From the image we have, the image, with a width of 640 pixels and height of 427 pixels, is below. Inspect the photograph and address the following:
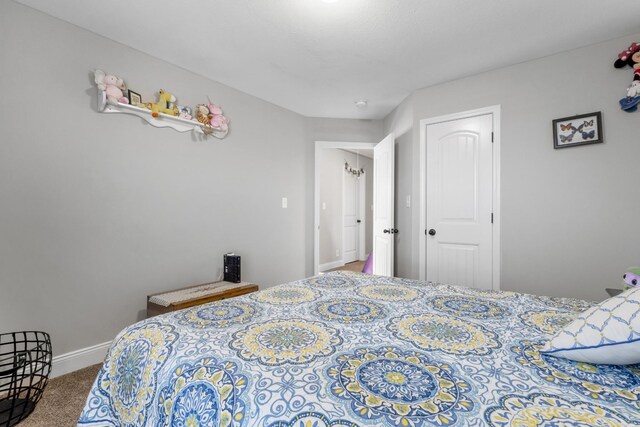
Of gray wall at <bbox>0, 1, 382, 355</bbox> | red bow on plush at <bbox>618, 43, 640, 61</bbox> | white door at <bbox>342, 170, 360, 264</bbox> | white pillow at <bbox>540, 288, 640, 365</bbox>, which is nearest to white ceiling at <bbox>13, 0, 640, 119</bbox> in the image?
red bow on plush at <bbox>618, 43, 640, 61</bbox>

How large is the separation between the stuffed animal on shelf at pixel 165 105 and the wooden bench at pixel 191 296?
144 cm

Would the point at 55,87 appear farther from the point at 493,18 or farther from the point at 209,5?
the point at 493,18

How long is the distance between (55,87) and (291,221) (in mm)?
2496

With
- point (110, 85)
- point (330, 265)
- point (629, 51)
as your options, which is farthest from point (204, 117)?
point (330, 265)

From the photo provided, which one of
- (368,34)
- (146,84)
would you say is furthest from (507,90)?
(146,84)

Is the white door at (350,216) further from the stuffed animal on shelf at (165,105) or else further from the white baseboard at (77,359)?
the white baseboard at (77,359)


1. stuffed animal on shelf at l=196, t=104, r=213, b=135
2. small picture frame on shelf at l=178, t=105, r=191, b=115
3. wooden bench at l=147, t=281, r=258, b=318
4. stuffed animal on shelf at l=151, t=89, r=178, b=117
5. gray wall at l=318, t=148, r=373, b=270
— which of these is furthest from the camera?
gray wall at l=318, t=148, r=373, b=270

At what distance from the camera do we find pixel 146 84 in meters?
2.47

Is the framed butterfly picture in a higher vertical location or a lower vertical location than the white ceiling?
lower

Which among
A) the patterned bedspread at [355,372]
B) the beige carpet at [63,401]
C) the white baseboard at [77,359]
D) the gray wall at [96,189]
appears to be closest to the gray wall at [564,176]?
the patterned bedspread at [355,372]

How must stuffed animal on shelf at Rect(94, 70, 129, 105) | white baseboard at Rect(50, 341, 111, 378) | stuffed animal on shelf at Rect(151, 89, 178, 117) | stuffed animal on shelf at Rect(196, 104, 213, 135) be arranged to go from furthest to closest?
stuffed animal on shelf at Rect(196, 104, 213, 135) < stuffed animal on shelf at Rect(151, 89, 178, 117) < stuffed animal on shelf at Rect(94, 70, 129, 105) < white baseboard at Rect(50, 341, 111, 378)

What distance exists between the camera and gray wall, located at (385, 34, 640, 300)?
7.29 feet

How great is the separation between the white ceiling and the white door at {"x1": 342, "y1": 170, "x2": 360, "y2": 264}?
3355 mm

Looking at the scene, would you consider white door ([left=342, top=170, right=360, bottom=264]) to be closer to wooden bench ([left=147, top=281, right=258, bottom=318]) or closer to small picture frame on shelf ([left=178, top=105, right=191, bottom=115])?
wooden bench ([left=147, top=281, right=258, bottom=318])
